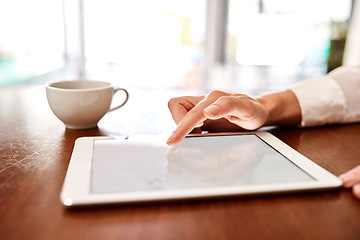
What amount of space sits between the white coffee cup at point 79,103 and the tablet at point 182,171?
115 millimetres

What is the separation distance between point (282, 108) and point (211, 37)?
2.22 meters

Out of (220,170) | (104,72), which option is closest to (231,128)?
(220,170)

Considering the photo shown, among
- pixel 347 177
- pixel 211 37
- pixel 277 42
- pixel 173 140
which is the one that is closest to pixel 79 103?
pixel 173 140

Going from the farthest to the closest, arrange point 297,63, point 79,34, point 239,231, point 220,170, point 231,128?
point 297,63, point 79,34, point 231,128, point 220,170, point 239,231

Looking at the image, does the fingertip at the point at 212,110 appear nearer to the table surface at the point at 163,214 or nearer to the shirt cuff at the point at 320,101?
the table surface at the point at 163,214

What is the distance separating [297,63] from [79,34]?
2.01 meters

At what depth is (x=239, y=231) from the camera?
29cm

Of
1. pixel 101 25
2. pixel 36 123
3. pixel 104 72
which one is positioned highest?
pixel 101 25

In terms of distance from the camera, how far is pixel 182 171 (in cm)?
39

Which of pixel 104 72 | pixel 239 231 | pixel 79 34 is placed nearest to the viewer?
pixel 239 231

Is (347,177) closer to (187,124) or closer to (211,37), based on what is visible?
(187,124)

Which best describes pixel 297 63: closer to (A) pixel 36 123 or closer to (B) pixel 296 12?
(B) pixel 296 12

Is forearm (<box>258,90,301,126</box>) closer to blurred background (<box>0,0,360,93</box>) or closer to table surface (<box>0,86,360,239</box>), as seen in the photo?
table surface (<box>0,86,360,239</box>)

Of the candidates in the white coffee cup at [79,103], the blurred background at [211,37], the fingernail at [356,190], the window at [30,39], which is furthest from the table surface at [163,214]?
the window at [30,39]
